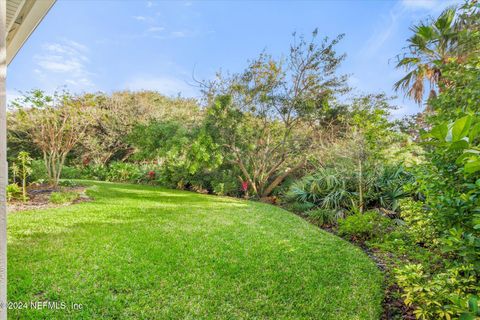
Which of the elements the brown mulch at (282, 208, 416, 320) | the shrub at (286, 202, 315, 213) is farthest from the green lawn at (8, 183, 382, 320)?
the shrub at (286, 202, 315, 213)

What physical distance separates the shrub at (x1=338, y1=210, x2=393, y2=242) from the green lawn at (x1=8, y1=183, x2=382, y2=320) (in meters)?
0.47

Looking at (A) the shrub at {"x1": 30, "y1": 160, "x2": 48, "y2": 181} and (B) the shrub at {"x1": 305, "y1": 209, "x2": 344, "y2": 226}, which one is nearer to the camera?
(B) the shrub at {"x1": 305, "y1": 209, "x2": 344, "y2": 226}

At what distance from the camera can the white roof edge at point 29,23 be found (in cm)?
202

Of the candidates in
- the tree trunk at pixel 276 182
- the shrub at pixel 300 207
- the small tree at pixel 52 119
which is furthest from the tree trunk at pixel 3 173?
the tree trunk at pixel 276 182

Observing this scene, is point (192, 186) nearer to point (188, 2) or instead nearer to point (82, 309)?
point (188, 2)

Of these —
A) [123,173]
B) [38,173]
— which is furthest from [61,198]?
[123,173]

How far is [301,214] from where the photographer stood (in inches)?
288

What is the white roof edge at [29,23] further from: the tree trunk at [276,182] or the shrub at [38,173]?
the tree trunk at [276,182]

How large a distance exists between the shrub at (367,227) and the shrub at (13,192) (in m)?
8.21

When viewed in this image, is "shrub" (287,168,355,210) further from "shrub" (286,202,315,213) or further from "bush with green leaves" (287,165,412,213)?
"shrub" (286,202,315,213)

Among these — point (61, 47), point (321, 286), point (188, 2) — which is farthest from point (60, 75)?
point (321, 286)

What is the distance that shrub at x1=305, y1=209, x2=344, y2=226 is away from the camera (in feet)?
20.6

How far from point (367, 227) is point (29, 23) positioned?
597cm

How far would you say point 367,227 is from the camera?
4836 mm
